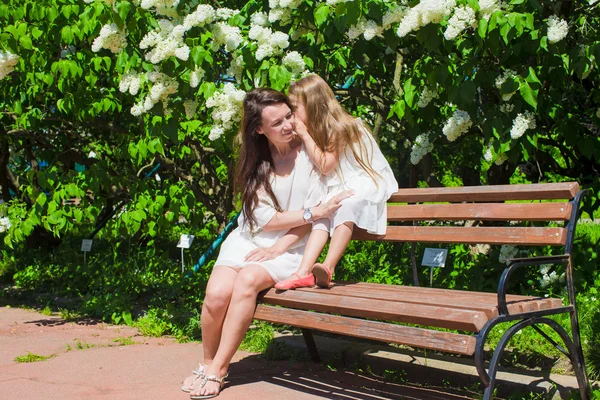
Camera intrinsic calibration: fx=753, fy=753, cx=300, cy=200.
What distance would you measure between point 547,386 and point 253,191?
180 centimetres

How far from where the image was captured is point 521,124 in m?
3.90

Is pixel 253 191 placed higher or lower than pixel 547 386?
higher

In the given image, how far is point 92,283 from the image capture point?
6.77 m

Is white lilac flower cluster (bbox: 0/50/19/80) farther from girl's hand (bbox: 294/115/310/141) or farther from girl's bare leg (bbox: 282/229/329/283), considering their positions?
girl's bare leg (bbox: 282/229/329/283)

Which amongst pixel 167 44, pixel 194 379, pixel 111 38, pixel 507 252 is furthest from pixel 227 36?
pixel 507 252

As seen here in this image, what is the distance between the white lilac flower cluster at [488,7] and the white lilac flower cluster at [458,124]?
2.03 ft

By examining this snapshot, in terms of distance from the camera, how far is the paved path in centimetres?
379

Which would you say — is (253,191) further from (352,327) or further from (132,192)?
(132,192)

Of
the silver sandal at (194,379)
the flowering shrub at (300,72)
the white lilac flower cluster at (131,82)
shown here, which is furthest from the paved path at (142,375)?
the white lilac flower cluster at (131,82)

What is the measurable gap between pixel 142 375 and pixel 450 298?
1852 millimetres

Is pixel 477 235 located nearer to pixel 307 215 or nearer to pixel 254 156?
pixel 307 215

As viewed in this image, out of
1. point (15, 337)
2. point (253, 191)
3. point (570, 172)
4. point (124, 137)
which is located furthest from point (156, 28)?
point (570, 172)

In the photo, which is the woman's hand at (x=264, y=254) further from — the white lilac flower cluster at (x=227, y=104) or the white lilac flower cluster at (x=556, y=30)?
the white lilac flower cluster at (x=556, y=30)

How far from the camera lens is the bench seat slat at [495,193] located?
3522 millimetres
